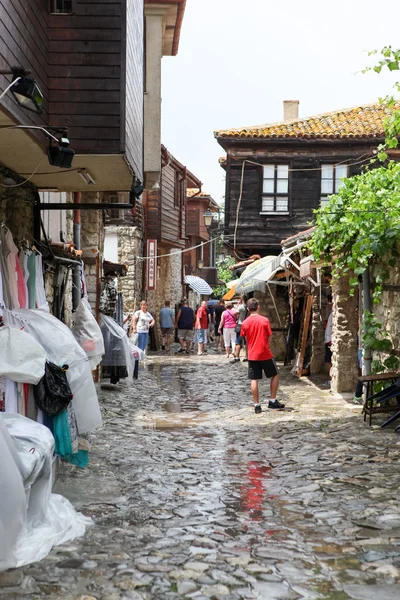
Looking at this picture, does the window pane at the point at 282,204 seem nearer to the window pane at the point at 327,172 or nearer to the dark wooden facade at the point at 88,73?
the window pane at the point at 327,172

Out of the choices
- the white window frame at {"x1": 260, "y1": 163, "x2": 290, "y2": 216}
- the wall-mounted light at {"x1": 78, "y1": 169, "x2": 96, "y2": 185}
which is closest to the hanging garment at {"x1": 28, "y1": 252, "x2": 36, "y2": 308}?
the wall-mounted light at {"x1": 78, "y1": 169, "x2": 96, "y2": 185}

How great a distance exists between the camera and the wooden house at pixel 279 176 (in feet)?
86.8

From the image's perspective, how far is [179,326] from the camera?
26.5 m

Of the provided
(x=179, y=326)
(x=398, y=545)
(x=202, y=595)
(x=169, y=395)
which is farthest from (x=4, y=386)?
(x=179, y=326)

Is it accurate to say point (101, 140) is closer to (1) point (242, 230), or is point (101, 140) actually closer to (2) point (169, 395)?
(2) point (169, 395)

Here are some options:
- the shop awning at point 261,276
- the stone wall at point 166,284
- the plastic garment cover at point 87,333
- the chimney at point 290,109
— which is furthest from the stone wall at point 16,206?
the chimney at point 290,109

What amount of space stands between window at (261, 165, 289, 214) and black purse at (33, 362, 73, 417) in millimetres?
20667

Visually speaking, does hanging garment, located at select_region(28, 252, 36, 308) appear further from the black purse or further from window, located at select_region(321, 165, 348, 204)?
Result: window, located at select_region(321, 165, 348, 204)

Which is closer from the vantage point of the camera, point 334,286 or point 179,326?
point 334,286

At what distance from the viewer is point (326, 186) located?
26891 millimetres

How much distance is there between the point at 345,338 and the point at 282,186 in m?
14.1

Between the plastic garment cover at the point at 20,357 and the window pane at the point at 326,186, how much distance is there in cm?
2177

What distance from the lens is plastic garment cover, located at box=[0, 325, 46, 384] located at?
597cm

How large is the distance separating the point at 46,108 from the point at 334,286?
24.9 ft
